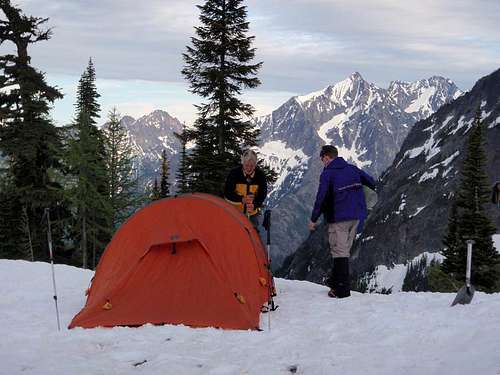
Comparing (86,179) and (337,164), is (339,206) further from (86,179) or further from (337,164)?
(86,179)

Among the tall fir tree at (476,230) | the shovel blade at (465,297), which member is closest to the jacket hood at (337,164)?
the shovel blade at (465,297)

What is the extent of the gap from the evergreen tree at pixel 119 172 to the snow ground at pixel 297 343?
2435 cm

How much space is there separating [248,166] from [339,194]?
82.4 inches

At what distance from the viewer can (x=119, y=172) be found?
35.3 m

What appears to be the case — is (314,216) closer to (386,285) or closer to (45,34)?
(45,34)

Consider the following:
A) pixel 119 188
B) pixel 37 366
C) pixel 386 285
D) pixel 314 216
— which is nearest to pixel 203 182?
pixel 119 188

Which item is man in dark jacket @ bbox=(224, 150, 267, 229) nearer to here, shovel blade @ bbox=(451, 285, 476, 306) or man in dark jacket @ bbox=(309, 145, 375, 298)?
man in dark jacket @ bbox=(309, 145, 375, 298)

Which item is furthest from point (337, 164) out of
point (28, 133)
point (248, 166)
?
point (28, 133)

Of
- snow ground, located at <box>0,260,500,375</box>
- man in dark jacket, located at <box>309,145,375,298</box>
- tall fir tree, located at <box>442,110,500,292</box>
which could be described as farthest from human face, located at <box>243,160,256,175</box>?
tall fir tree, located at <box>442,110,500,292</box>

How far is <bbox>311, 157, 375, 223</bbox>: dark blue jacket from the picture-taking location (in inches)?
408

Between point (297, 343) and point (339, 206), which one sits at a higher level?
point (339, 206)

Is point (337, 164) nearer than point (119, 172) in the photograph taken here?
Yes

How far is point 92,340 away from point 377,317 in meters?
4.58

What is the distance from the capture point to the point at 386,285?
7862 cm
